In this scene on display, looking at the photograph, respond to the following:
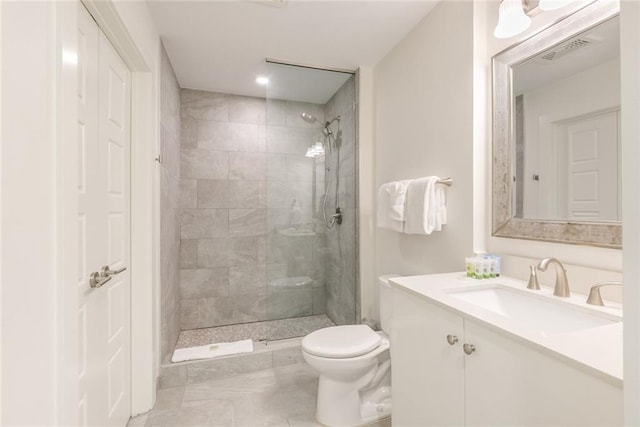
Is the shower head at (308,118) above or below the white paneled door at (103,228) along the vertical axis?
above

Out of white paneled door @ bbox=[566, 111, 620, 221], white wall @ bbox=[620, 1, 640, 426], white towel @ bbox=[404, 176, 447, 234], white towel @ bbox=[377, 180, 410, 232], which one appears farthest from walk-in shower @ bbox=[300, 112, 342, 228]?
white wall @ bbox=[620, 1, 640, 426]

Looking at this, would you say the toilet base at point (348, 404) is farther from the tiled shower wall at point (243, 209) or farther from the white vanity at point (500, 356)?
the tiled shower wall at point (243, 209)

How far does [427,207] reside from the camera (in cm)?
162

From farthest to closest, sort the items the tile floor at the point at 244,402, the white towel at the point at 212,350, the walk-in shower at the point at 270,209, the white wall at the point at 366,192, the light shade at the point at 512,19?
the walk-in shower at the point at 270,209 → the white wall at the point at 366,192 → the white towel at the point at 212,350 → the tile floor at the point at 244,402 → the light shade at the point at 512,19

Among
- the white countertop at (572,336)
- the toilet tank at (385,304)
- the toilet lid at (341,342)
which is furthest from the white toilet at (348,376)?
the white countertop at (572,336)

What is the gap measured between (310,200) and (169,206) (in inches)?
44.7

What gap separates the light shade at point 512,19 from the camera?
1.26 m

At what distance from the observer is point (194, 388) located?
197cm

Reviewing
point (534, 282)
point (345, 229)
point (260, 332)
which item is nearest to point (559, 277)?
point (534, 282)

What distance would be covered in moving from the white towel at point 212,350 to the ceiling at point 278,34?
2.06 meters

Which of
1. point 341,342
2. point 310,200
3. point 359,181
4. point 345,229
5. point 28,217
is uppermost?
point 359,181

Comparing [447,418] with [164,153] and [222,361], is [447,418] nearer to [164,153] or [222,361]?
[222,361]

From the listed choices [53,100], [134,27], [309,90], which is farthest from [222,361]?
[309,90]

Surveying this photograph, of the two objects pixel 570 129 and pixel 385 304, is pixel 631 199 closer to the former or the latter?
pixel 570 129
